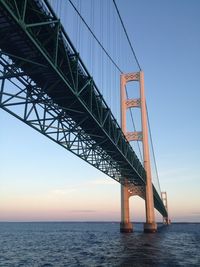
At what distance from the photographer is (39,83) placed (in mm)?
15875

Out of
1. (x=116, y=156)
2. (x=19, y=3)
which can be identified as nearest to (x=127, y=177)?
(x=116, y=156)

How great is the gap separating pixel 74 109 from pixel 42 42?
6.17 metres

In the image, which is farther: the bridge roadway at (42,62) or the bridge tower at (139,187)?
the bridge tower at (139,187)

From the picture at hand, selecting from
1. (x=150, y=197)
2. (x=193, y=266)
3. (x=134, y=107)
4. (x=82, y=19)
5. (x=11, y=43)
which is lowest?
(x=193, y=266)

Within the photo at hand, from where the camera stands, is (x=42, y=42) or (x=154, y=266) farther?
(x=154, y=266)

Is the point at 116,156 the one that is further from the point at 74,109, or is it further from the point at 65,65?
the point at 65,65

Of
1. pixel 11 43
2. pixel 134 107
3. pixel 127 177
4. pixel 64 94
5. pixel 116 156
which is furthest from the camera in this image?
pixel 134 107

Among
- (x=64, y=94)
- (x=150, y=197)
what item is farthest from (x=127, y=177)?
(x=64, y=94)

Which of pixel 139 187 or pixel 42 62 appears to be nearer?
pixel 42 62

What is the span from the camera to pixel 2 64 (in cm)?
1385

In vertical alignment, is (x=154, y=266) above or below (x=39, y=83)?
below

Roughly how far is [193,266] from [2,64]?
626 inches

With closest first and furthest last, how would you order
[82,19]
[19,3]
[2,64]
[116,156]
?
1. [19,3]
2. [2,64]
3. [82,19]
4. [116,156]

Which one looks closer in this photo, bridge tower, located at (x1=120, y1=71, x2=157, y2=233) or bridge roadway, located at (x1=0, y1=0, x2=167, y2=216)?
bridge roadway, located at (x1=0, y1=0, x2=167, y2=216)
